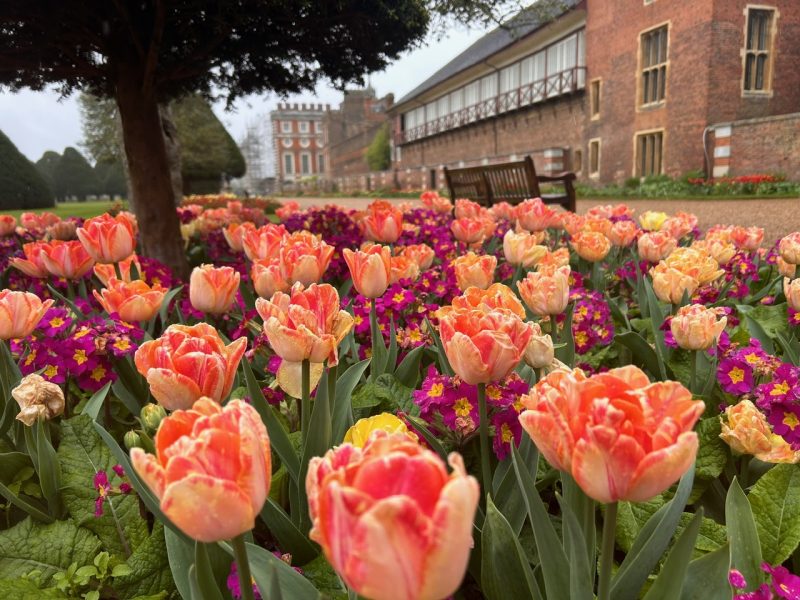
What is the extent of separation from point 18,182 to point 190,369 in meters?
20.2

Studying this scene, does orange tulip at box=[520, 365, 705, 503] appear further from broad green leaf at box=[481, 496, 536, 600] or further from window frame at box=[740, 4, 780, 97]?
window frame at box=[740, 4, 780, 97]

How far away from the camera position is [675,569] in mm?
658

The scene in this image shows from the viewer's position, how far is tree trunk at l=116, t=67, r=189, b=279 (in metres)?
3.33

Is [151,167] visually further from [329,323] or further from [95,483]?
[329,323]

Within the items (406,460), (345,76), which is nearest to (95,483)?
(406,460)

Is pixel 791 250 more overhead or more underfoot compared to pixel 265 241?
more underfoot

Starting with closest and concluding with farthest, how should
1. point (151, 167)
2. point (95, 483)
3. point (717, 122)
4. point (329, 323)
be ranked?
point (329, 323) < point (95, 483) < point (151, 167) < point (717, 122)

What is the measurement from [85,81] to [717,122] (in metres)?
15.0

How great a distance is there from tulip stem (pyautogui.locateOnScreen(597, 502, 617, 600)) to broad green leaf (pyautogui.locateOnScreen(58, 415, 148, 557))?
844 mm

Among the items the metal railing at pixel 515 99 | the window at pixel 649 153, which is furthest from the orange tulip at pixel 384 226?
the metal railing at pixel 515 99

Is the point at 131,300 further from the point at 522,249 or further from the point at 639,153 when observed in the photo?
the point at 639,153

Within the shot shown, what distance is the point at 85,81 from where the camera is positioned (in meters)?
3.77

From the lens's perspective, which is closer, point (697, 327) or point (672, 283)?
point (697, 327)

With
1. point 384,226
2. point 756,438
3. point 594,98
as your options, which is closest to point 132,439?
point 756,438
